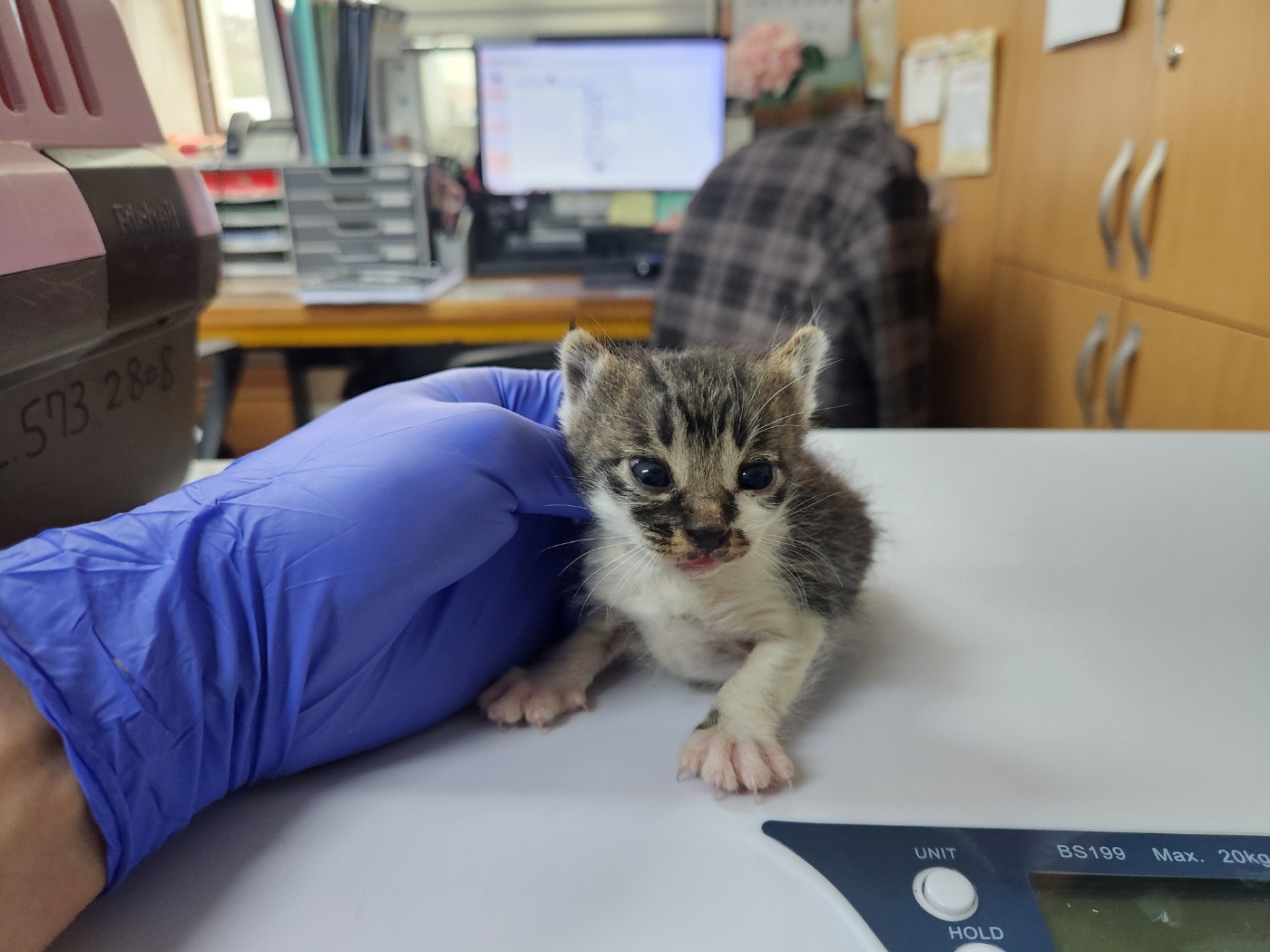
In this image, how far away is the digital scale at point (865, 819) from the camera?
1.44 feet

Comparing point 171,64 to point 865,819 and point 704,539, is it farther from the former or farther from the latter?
point 865,819

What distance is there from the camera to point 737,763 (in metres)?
0.55

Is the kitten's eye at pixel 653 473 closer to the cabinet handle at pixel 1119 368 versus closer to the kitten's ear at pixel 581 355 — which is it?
the kitten's ear at pixel 581 355

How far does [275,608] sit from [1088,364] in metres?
1.52

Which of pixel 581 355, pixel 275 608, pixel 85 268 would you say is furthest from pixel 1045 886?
pixel 85 268

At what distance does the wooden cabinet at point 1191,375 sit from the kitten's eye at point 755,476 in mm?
827

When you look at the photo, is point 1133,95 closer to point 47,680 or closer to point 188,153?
point 47,680

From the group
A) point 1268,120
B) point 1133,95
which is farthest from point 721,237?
point 1268,120

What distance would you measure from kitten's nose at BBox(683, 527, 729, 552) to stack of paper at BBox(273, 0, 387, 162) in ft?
7.06

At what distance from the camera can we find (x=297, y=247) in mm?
2316

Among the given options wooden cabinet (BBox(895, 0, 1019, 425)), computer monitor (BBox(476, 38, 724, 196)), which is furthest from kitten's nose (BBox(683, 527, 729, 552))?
computer monitor (BBox(476, 38, 724, 196))

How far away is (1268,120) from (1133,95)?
13.8 inches

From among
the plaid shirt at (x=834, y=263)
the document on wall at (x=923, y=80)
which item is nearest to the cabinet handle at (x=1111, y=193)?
the plaid shirt at (x=834, y=263)

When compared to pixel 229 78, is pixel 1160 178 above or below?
below
